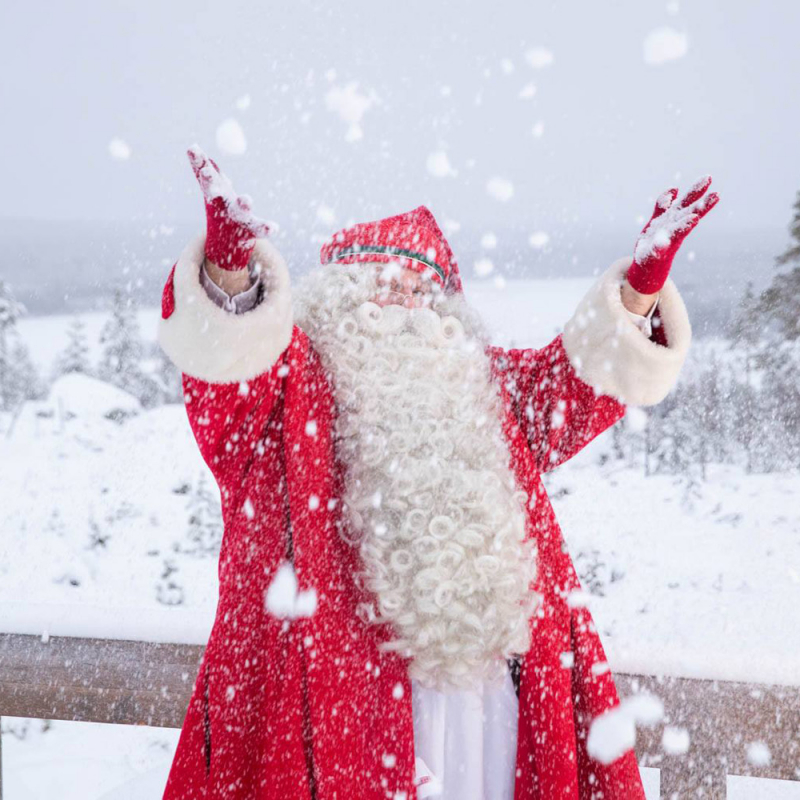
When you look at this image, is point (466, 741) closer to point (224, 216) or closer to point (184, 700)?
point (184, 700)

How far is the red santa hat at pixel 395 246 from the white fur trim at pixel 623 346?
1.01 ft

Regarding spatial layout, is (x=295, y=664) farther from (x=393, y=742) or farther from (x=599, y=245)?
(x=599, y=245)

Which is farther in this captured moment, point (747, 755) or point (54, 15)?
point (54, 15)

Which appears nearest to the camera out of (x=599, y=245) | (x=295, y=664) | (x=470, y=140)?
(x=295, y=664)

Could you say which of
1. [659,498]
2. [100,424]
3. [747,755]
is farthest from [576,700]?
[100,424]

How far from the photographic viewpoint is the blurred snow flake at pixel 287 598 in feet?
3.63

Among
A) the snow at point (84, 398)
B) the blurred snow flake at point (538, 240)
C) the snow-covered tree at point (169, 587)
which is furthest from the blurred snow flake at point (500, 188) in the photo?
the snow at point (84, 398)

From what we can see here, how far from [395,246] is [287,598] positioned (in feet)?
2.18

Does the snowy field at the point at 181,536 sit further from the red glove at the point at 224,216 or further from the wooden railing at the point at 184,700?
the red glove at the point at 224,216

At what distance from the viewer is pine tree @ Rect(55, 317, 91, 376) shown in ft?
12.8

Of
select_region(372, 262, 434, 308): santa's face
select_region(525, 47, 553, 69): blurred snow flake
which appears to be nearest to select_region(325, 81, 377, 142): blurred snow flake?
select_region(525, 47, 553, 69): blurred snow flake

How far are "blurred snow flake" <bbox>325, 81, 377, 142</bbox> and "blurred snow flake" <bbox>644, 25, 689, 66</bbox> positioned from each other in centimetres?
109

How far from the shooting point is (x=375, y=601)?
1.17 meters

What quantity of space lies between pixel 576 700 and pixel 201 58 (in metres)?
2.72
